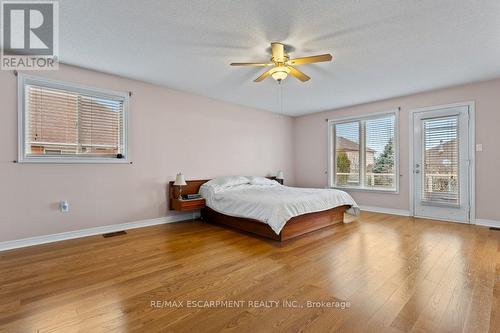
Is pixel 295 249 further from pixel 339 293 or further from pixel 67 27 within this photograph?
pixel 67 27

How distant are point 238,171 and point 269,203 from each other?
90.5 inches

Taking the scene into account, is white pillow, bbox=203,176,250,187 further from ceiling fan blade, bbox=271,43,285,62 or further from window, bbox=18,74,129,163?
ceiling fan blade, bbox=271,43,285,62

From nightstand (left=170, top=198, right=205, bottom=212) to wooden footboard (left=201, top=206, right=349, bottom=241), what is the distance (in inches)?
8.8

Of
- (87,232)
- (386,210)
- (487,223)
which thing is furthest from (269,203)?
(487,223)

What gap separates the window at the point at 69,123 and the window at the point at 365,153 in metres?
4.77

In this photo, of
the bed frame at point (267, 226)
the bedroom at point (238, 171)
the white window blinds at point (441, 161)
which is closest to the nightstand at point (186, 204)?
the bedroom at point (238, 171)

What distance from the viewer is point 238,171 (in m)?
5.45

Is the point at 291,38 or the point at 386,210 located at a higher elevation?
the point at 291,38

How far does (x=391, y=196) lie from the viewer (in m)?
5.02

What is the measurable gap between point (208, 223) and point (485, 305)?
11.9 feet

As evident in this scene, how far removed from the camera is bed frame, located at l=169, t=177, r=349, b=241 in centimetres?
332

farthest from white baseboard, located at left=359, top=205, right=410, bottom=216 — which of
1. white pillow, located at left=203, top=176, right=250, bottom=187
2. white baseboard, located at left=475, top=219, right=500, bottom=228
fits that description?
white pillow, located at left=203, top=176, right=250, bottom=187

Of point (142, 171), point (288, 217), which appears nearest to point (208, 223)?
point (142, 171)

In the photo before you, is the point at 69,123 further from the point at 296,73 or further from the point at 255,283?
the point at 255,283
